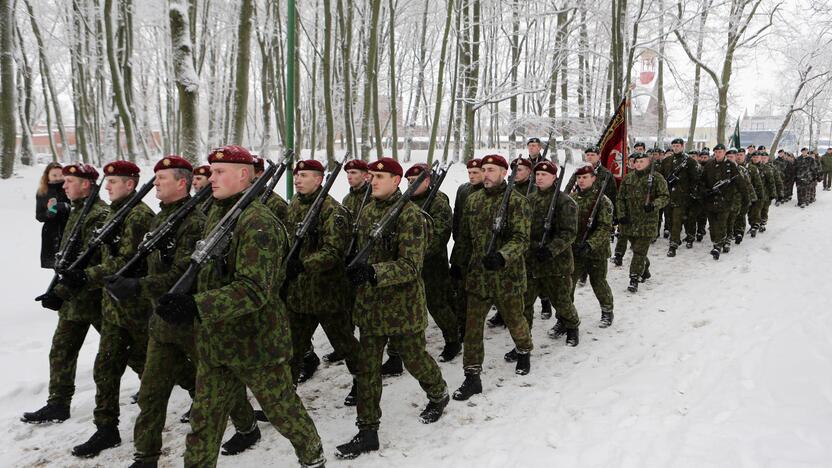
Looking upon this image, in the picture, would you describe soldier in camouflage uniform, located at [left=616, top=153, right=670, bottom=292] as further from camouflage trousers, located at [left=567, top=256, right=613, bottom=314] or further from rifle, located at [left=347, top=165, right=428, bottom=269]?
rifle, located at [left=347, top=165, right=428, bottom=269]

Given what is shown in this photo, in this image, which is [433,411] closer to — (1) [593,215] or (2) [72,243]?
(2) [72,243]

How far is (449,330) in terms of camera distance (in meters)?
5.30

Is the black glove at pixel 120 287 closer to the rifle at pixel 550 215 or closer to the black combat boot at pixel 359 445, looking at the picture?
the black combat boot at pixel 359 445

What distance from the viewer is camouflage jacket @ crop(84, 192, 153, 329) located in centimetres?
333

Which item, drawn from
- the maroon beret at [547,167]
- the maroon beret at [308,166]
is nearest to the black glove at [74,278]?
the maroon beret at [308,166]

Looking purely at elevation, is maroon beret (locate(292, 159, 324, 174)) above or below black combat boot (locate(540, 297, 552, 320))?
above

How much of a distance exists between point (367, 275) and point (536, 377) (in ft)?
7.67

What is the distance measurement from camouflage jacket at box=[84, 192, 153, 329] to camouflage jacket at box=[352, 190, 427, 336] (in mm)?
1478

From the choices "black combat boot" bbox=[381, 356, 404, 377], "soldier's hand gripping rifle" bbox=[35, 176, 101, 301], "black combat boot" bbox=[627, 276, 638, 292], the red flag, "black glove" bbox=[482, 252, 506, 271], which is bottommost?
"black combat boot" bbox=[381, 356, 404, 377]

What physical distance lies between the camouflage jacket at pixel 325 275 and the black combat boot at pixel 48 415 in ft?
6.16

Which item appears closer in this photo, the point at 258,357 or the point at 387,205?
the point at 258,357

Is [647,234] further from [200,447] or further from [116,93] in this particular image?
[116,93]

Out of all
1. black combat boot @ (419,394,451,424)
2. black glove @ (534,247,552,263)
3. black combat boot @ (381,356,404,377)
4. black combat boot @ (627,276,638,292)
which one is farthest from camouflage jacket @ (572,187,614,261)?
black combat boot @ (419,394,451,424)

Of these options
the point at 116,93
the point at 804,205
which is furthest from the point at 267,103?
the point at 804,205
